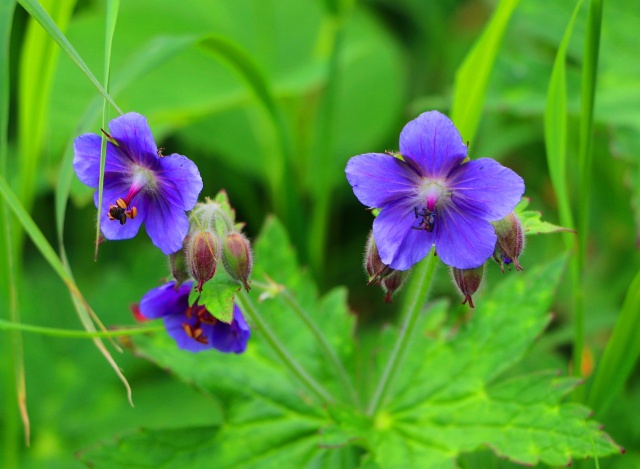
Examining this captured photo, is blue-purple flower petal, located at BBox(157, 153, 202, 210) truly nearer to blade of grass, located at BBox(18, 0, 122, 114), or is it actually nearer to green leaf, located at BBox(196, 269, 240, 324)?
green leaf, located at BBox(196, 269, 240, 324)

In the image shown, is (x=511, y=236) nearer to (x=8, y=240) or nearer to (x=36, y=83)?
(x=8, y=240)

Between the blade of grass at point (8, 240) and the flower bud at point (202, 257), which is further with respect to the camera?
the blade of grass at point (8, 240)

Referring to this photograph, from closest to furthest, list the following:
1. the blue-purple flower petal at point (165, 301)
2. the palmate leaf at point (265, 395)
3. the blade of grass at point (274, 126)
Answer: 1. the blue-purple flower petal at point (165, 301)
2. the palmate leaf at point (265, 395)
3. the blade of grass at point (274, 126)

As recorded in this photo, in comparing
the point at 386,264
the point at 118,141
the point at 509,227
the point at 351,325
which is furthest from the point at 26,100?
the point at 509,227

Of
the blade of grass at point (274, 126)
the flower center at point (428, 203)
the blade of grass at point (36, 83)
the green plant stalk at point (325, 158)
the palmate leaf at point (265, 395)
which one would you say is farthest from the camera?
the green plant stalk at point (325, 158)

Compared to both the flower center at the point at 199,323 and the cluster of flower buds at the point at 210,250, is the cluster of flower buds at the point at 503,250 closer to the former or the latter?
the cluster of flower buds at the point at 210,250

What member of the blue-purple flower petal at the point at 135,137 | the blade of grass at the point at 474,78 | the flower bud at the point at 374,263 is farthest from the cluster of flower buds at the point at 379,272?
the blade of grass at the point at 474,78
